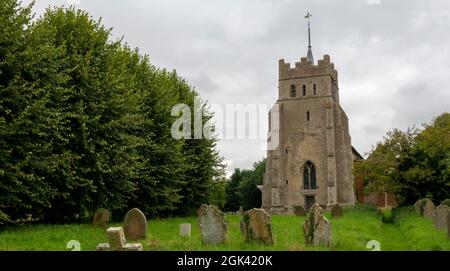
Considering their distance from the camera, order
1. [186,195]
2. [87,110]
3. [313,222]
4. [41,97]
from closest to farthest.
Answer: [313,222]
[41,97]
[87,110]
[186,195]

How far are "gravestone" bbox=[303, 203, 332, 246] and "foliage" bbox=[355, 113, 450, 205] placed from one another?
21.5 m

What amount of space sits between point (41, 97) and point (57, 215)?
5.55 m

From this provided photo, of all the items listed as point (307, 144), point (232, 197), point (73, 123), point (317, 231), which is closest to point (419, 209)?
point (317, 231)

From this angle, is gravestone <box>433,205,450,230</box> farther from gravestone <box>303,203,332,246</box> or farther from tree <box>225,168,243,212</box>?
tree <box>225,168,243,212</box>

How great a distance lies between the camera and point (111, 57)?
20.3 meters

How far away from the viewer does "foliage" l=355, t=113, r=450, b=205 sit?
31.5m

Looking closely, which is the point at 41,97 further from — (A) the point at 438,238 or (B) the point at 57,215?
(A) the point at 438,238

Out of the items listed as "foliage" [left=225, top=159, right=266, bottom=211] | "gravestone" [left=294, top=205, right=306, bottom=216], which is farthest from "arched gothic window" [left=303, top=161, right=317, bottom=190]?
"foliage" [left=225, top=159, right=266, bottom=211]

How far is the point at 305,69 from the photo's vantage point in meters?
52.0

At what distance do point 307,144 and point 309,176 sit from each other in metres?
3.40

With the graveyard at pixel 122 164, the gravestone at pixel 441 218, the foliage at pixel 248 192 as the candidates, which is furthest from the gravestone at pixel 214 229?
the foliage at pixel 248 192

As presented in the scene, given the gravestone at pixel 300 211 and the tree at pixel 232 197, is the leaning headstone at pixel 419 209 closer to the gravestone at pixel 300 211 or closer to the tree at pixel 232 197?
the gravestone at pixel 300 211
